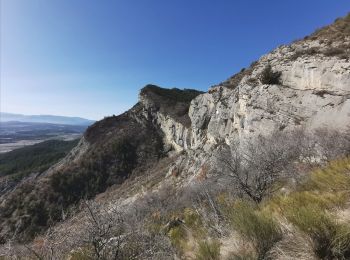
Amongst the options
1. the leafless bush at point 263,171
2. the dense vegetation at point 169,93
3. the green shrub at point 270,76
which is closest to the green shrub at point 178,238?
the leafless bush at point 263,171

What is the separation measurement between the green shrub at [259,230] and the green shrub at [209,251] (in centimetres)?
54

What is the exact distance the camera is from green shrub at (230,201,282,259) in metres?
4.40

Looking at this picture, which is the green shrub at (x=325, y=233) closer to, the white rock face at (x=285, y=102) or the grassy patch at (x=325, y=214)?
the grassy patch at (x=325, y=214)

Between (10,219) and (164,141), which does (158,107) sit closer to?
(164,141)

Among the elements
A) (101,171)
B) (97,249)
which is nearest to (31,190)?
(101,171)

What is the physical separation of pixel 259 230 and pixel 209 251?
981 millimetres

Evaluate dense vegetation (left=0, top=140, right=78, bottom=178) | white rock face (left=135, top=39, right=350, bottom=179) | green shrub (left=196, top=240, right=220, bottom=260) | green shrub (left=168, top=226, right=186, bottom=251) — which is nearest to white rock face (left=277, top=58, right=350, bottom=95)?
white rock face (left=135, top=39, right=350, bottom=179)

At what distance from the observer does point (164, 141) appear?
76.0 metres

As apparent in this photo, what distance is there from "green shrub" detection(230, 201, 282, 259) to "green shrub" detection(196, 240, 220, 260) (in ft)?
1.77

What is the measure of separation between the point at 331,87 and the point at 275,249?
2370 centimetres

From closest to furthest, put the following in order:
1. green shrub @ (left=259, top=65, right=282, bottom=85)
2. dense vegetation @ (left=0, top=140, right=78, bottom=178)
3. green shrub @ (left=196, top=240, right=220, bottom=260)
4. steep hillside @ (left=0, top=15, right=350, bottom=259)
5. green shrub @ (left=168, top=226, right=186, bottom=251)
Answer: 1. steep hillside @ (left=0, top=15, right=350, bottom=259)
2. green shrub @ (left=196, top=240, right=220, bottom=260)
3. green shrub @ (left=168, top=226, right=186, bottom=251)
4. green shrub @ (left=259, top=65, right=282, bottom=85)
5. dense vegetation @ (left=0, top=140, right=78, bottom=178)

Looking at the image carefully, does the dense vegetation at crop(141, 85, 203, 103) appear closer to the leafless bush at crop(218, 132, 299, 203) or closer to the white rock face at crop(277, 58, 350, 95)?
the white rock face at crop(277, 58, 350, 95)

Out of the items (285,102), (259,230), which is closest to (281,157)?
(259,230)

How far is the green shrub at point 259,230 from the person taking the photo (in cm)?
440
